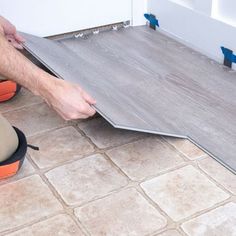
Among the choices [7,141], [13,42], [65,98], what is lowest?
[7,141]

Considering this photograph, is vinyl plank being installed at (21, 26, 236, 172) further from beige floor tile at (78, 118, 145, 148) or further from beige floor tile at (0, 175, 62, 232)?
beige floor tile at (0, 175, 62, 232)

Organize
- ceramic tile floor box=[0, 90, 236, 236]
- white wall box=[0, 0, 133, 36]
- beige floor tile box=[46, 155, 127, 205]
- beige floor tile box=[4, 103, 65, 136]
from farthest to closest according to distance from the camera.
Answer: white wall box=[0, 0, 133, 36] → beige floor tile box=[4, 103, 65, 136] → beige floor tile box=[46, 155, 127, 205] → ceramic tile floor box=[0, 90, 236, 236]

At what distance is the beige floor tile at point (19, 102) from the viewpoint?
1819 mm

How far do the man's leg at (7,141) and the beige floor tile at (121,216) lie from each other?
287 mm

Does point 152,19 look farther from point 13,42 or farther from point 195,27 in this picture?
point 13,42

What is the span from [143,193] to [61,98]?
401 mm

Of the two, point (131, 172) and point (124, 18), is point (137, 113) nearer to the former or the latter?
point (131, 172)

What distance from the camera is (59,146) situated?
5.20 ft

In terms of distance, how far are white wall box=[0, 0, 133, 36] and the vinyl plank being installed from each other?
0.24ft

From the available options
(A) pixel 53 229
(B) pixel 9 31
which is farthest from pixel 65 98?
(B) pixel 9 31

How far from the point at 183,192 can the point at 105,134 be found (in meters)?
0.40

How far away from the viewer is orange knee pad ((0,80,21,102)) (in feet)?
5.95

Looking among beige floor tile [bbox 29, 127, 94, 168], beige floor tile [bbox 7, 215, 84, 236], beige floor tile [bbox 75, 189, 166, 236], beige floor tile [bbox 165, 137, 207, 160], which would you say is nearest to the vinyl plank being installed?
beige floor tile [bbox 165, 137, 207, 160]

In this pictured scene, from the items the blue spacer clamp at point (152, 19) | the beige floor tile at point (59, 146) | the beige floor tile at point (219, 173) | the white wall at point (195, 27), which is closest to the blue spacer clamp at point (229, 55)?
the white wall at point (195, 27)
